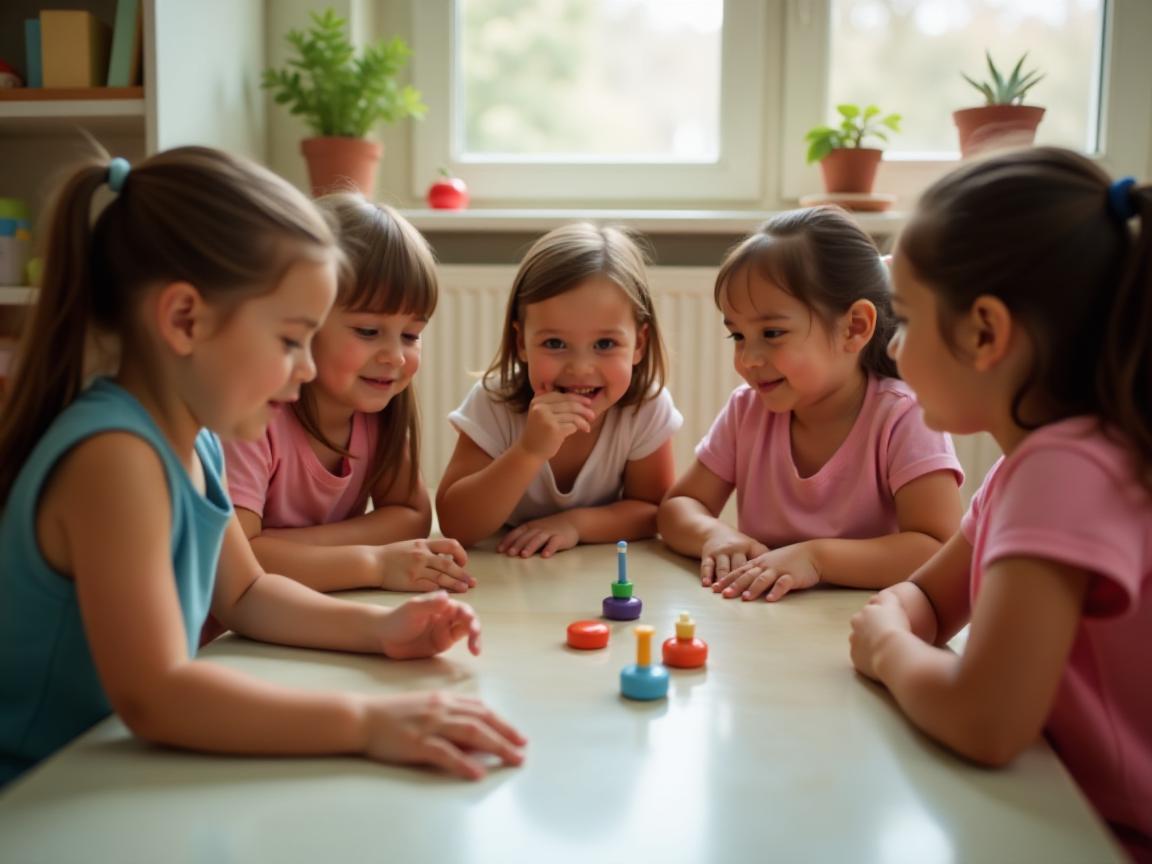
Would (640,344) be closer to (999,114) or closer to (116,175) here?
(116,175)

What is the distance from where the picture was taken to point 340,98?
2.36 m

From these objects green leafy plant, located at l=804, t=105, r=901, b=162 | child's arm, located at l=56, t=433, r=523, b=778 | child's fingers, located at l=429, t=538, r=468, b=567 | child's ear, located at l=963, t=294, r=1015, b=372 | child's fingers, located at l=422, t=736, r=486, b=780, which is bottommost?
child's fingers, located at l=429, t=538, r=468, b=567

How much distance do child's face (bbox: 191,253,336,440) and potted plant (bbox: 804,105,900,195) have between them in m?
1.73

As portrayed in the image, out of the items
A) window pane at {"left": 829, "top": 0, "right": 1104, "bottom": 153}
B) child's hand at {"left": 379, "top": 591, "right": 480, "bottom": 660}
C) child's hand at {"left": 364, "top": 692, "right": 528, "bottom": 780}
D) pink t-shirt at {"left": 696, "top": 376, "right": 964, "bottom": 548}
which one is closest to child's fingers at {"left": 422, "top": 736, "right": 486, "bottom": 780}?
child's hand at {"left": 364, "top": 692, "right": 528, "bottom": 780}

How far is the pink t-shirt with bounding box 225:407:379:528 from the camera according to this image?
1.39m

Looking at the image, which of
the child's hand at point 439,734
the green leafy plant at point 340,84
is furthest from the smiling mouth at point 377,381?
the green leafy plant at point 340,84

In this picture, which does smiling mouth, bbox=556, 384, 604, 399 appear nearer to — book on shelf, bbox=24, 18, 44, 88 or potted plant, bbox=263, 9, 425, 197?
potted plant, bbox=263, 9, 425, 197

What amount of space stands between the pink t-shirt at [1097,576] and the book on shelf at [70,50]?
6.67 ft

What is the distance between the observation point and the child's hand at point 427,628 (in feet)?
3.17

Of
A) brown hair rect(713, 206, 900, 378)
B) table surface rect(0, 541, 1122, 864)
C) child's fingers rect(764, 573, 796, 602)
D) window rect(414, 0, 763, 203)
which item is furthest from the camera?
window rect(414, 0, 763, 203)

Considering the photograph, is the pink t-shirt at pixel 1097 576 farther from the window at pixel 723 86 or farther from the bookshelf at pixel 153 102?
the window at pixel 723 86

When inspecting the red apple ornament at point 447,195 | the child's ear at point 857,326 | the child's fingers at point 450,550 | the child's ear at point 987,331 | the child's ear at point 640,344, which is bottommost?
the child's fingers at point 450,550

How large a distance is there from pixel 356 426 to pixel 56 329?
70 centimetres

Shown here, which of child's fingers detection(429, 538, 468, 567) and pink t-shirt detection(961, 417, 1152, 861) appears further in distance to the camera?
child's fingers detection(429, 538, 468, 567)
